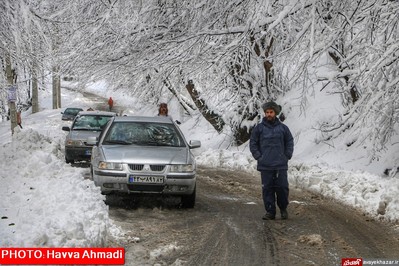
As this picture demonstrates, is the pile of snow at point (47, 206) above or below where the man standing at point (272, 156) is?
below

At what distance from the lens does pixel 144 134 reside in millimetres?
9664

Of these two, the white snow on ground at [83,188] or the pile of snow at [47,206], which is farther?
the white snow on ground at [83,188]

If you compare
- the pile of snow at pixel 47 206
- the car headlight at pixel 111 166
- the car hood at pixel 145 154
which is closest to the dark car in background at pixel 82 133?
the pile of snow at pixel 47 206

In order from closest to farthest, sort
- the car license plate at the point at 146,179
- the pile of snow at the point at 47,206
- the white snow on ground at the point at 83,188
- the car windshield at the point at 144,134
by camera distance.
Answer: the pile of snow at the point at 47,206 → the white snow on ground at the point at 83,188 → the car license plate at the point at 146,179 → the car windshield at the point at 144,134

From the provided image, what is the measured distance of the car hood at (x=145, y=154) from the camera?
27.6ft

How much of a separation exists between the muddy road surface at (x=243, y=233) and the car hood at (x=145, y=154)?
807 mm

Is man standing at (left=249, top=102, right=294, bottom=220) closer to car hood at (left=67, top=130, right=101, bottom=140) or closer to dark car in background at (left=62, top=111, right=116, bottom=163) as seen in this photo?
dark car in background at (left=62, top=111, right=116, bottom=163)

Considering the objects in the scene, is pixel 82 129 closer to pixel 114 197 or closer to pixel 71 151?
pixel 71 151

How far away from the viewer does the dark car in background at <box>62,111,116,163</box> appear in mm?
14898

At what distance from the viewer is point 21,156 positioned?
12602mm

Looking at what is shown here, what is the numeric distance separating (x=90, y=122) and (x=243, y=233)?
10.6 m

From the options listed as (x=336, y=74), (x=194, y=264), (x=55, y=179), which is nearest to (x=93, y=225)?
(x=194, y=264)

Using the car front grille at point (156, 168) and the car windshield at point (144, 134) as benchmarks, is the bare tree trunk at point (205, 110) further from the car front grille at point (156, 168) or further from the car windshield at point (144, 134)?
the car front grille at point (156, 168)

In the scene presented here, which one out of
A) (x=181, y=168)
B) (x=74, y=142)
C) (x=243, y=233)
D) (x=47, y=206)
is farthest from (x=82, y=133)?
(x=243, y=233)
